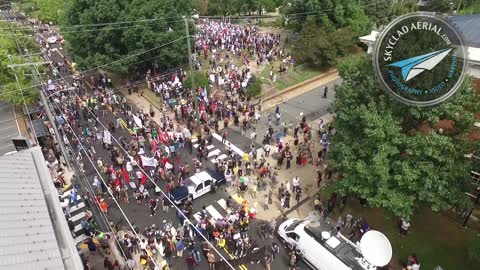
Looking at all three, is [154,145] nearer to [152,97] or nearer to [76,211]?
[76,211]

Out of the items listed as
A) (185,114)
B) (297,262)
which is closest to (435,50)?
(297,262)

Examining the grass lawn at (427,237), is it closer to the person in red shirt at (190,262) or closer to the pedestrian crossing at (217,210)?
the pedestrian crossing at (217,210)

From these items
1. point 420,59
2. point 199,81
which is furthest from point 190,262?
point 199,81

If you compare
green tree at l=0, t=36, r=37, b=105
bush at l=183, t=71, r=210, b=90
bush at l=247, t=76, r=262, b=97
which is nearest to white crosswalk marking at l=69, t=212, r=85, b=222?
green tree at l=0, t=36, r=37, b=105

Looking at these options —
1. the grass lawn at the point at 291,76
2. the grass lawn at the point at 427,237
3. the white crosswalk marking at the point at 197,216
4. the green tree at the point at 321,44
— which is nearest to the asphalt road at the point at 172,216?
the white crosswalk marking at the point at 197,216

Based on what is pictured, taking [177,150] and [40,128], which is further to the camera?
[40,128]

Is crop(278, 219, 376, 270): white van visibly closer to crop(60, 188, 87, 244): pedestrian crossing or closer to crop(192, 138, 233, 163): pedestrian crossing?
crop(192, 138, 233, 163): pedestrian crossing
